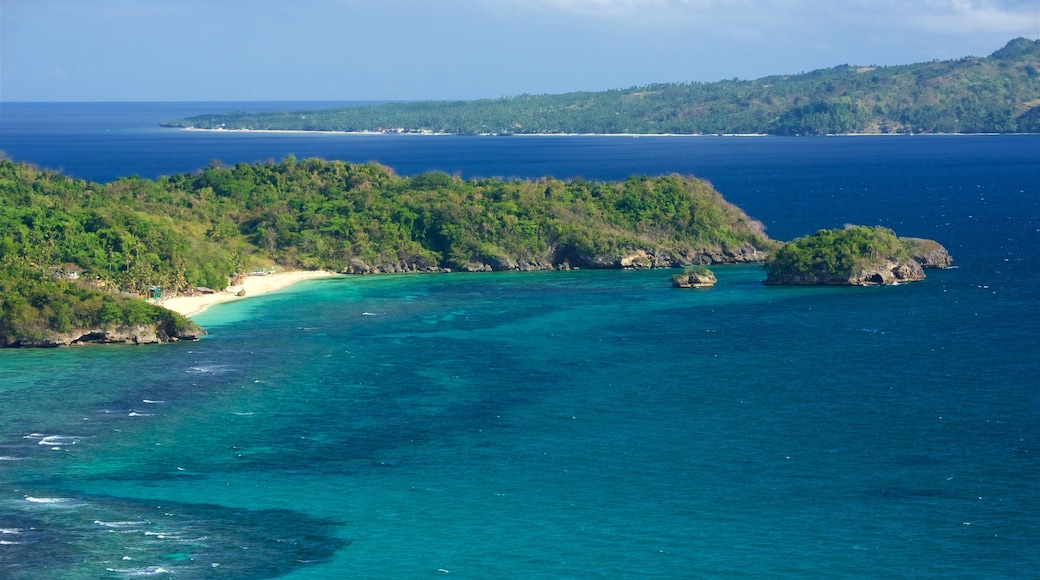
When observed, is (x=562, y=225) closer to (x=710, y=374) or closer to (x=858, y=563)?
(x=710, y=374)

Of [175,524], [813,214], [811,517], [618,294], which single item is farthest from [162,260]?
[813,214]

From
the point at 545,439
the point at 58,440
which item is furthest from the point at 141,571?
the point at 545,439

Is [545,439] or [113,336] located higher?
[113,336]

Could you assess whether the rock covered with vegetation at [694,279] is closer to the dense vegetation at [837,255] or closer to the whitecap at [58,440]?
the dense vegetation at [837,255]

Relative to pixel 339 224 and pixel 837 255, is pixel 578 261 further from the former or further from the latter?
pixel 837 255

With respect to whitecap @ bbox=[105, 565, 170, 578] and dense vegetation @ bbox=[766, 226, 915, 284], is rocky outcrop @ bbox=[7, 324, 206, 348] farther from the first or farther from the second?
Result: dense vegetation @ bbox=[766, 226, 915, 284]

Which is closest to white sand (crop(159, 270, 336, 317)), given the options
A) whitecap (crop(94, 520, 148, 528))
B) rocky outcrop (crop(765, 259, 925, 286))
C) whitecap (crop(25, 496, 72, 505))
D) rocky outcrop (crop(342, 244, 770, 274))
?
rocky outcrop (crop(342, 244, 770, 274))

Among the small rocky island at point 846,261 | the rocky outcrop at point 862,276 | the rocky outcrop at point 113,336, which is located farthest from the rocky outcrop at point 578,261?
the rocky outcrop at point 113,336
